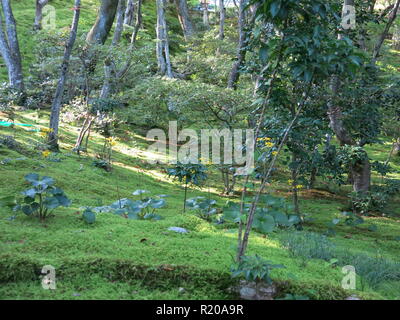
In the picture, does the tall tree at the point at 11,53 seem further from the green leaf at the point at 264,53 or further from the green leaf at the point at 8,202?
the green leaf at the point at 264,53

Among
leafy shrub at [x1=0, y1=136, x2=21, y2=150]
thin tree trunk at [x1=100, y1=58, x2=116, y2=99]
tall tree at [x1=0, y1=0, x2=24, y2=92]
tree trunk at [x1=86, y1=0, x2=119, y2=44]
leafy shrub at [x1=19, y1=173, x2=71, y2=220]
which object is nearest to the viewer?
leafy shrub at [x1=19, y1=173, x2=71, y2=220]

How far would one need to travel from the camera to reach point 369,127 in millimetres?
6145

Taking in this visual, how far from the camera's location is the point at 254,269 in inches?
103

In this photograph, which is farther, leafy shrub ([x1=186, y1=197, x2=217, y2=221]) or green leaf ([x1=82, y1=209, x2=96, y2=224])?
leafy shrub ([x1=186, y1=197, x2=217, y2=221])

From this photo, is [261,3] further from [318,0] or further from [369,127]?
Result: [369,127]

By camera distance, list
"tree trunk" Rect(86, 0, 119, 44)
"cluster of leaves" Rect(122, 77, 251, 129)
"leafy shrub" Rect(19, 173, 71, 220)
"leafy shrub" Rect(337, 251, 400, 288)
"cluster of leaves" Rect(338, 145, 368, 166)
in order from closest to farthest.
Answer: "leafy shrub" Rect(337, 251, 400, 288) < "leafy shrub" Rect(19, 173, 71, 220) < "cluster of leaves" Rect(338, 145, 368, 166) < "cluster of leaves" Rect(122, 77, 251, 129) < "tree trunk" Rect(86, 0, 119, 44)

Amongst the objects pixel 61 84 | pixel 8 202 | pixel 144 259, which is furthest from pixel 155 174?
pixel 144 259

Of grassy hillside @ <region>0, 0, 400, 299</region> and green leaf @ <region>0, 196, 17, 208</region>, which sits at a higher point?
green leaf @ <region>0, 196, 17, 208</region>

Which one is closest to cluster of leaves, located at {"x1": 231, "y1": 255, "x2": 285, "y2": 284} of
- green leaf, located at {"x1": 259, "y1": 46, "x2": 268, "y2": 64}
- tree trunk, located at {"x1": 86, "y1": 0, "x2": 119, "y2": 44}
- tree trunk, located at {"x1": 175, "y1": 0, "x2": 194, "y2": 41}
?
green leaf, located at {"x1": 259, "y1": 46, "x2": 268, "y2": 64}

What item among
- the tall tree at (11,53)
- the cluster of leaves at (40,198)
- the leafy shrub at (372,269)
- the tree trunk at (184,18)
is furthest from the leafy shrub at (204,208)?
the tree trunk at (184,18)

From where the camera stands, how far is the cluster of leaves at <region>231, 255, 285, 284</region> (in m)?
2.57

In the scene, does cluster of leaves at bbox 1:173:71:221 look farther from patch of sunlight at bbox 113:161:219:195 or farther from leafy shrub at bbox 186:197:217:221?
patch of sunlight at bbox 113:161:219:195

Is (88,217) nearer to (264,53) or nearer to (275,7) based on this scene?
(264,53)
